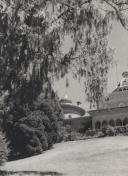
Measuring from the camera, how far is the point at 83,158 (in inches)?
1837

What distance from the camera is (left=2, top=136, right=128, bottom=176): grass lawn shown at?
38.0 metres

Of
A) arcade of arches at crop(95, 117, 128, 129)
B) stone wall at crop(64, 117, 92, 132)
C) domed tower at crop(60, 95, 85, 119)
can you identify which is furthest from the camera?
domed tower at crop(60, 95, 85, 119)

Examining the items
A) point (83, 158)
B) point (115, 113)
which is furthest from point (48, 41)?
point (115, 113)

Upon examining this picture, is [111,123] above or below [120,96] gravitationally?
below

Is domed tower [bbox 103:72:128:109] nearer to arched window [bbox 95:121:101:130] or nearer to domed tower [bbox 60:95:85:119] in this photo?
arched window [bbox 95:121:101:130]

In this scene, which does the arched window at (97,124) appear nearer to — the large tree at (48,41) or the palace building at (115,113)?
the palace building at (115,113)

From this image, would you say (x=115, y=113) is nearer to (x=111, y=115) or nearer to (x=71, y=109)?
(x=111, y=115)

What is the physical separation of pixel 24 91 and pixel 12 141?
35.0 m

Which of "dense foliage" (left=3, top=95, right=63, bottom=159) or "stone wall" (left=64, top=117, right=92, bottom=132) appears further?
"stone wall" (left=64, top=117, right=92, bottom=132)

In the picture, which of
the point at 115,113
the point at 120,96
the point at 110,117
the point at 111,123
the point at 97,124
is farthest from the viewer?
the point at 120,96

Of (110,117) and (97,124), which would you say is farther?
(97,124)

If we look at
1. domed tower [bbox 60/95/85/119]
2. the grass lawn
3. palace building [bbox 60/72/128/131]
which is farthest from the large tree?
domed tower [bbox 60/95/85/119]

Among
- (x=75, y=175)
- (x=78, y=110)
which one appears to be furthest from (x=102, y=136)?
(x=75, y=175)

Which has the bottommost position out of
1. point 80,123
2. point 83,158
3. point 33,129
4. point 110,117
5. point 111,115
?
point 83,158
